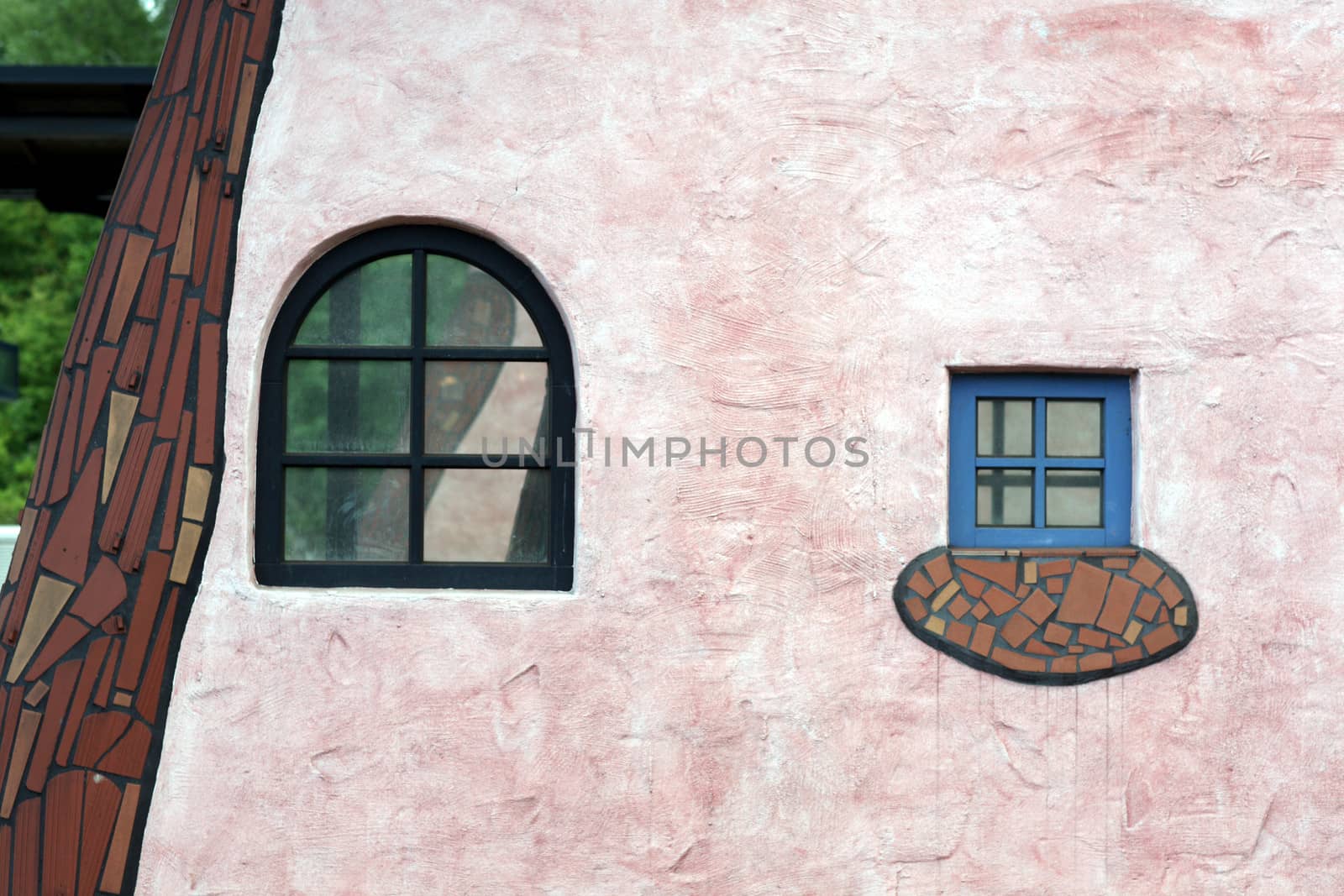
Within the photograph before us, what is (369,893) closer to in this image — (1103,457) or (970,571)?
(970,571)

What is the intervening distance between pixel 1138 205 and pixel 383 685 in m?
2.77

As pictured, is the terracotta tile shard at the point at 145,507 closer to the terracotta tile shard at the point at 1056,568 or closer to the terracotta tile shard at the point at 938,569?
the terracotta tile shard at the point at 938,569

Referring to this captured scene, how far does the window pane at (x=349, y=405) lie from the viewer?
11.3 ft

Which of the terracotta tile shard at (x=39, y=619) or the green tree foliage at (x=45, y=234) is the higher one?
the green tree foliage at (x=45, y=234)

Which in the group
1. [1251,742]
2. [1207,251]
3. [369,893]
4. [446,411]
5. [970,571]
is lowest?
[369,893]

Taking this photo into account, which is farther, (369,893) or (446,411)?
(446,411)

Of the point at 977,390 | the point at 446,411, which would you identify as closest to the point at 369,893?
the point at 446,411

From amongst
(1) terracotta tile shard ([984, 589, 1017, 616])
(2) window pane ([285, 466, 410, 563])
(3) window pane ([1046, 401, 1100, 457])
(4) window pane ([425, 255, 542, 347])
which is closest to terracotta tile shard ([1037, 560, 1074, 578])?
(1) terracotta tile shard ([984, 589, 1017, 616])

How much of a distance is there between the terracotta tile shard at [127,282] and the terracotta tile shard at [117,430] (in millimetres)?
199

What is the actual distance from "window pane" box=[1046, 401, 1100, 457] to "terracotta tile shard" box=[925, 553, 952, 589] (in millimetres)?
523

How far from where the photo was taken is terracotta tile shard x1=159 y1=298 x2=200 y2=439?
10.8 feet

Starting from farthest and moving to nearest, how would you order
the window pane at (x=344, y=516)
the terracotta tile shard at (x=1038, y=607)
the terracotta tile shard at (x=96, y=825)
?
1. the window pane at (x=344, y=516)
2. the terracotta tile shard at (x=1038, y=607)
3. the terracotta tile shard at (x=96, y=825)

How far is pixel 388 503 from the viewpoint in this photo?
346 cm

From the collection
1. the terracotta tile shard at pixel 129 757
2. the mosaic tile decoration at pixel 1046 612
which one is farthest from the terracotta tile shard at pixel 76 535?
the mosaic tile decoration at pixel 1046 612
